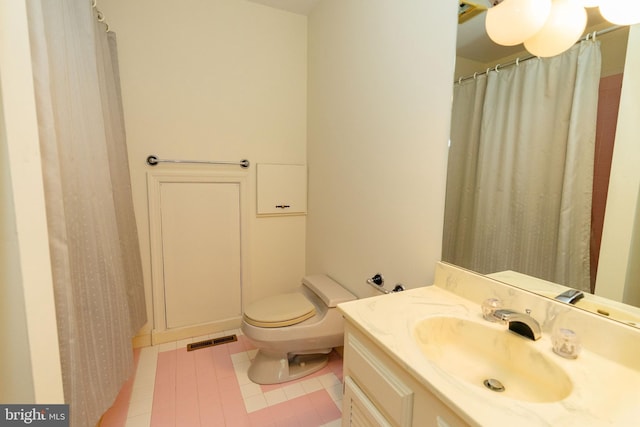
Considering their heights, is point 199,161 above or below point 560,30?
below

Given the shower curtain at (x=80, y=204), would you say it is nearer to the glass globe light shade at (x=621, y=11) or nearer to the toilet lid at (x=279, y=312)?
the toilet lid at (x=279, y=312)

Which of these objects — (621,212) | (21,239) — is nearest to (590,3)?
(621,212)

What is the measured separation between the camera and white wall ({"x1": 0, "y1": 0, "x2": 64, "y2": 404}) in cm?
68

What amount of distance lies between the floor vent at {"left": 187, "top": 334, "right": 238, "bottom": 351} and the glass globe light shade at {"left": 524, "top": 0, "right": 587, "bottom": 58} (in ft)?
7.69

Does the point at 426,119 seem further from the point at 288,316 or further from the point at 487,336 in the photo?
the point at 288,316

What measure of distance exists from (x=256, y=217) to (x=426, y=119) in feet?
4.78

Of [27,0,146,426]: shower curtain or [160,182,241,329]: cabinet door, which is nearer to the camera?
[27,0,146,426]: shower curtain

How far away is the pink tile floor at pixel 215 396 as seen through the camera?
1.47 metres

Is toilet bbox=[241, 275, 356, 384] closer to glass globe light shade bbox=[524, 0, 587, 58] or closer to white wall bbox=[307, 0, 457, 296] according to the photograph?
white wall bbox=[307, 0, 457, 296]

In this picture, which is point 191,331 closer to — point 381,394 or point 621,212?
point 381,394

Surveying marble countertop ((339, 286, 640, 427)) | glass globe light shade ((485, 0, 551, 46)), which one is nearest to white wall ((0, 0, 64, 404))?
marble countertop ((339, 286, 640, 427))

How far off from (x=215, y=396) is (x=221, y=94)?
1.91m

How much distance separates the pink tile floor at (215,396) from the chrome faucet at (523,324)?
1.06m

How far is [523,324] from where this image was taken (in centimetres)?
84
